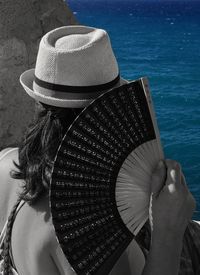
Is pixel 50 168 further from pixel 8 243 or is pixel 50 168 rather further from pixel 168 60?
pixel 168 60

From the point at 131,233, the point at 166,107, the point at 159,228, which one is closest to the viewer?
the point at 159,228

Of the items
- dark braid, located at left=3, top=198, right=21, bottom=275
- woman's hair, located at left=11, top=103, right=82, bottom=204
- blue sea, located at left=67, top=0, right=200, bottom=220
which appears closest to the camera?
woman's hair, located at left=11, top=103, right=82, bottom=204

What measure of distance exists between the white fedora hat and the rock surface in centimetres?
139

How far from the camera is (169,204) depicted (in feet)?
4.07

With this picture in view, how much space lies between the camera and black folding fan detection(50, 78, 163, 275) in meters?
1.30

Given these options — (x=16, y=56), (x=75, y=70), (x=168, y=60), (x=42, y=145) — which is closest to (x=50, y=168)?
(x=42, y=145)

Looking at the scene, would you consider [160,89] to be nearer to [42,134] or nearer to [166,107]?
[166,107]

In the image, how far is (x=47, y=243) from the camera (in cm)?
134

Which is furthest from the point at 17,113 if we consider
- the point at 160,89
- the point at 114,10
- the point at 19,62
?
the point at 114,10

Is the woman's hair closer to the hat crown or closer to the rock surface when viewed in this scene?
the hat crown

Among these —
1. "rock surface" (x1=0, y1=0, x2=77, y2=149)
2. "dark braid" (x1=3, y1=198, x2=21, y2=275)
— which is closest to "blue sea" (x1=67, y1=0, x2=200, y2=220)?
"rock surface" (x1=0, y1=0, x2=77, y2=149)

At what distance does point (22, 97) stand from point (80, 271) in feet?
5.11

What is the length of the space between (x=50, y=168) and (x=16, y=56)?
4.95 feet

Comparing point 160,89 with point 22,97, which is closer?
point 22,97
